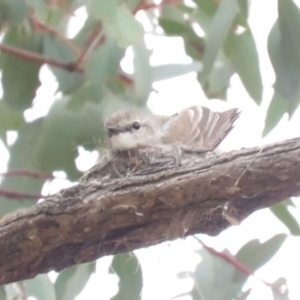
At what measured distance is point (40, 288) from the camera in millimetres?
1774

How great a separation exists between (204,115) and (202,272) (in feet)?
1.46

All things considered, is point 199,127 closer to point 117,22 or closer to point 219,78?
point 219,78

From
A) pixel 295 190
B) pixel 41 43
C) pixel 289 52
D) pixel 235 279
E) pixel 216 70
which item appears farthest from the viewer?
pixel 216 70

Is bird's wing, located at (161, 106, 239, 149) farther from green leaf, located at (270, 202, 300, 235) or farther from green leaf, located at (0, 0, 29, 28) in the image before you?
green leaf, located at (0, 0, 29, 28)

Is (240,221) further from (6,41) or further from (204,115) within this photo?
(6,41)

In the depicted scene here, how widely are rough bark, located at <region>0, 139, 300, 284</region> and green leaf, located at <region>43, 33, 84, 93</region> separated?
0.80 meters

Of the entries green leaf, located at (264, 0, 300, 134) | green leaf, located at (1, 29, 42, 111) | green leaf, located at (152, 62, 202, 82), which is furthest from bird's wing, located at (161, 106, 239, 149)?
green leaf, located at (1, 29, 42, 111)

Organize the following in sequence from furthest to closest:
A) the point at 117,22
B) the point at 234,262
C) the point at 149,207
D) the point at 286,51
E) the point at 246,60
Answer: the point at 246,60 → the point at 234,262 → the point at 286,51 → the point at 117,22 → the point at 149,207

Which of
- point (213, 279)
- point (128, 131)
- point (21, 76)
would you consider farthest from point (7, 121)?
point (213, 279)

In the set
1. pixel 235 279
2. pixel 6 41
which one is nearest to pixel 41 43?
pixel 6 41

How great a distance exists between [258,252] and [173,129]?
15.3 inches

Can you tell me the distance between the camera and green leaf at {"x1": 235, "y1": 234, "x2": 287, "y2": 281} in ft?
5.98

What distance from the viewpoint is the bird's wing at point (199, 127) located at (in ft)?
6.15

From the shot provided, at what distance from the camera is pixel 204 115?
2064 mm
